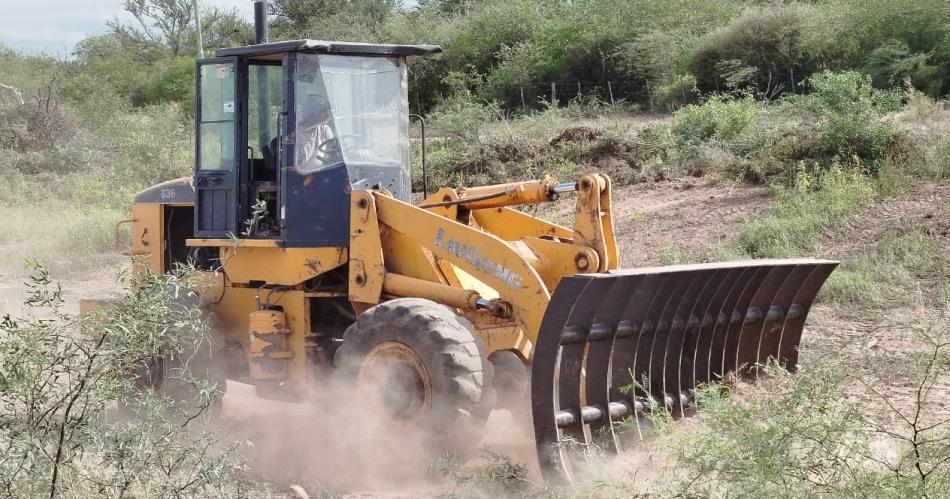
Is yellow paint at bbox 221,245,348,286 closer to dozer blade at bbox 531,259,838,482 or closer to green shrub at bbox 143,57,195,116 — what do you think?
dozer blade at bbox 531,259,838,482

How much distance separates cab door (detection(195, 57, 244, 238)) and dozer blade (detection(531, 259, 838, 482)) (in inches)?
117

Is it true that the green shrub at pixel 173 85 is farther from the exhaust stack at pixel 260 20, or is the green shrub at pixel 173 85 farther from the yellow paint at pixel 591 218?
the yellow paint at pixel 591 218

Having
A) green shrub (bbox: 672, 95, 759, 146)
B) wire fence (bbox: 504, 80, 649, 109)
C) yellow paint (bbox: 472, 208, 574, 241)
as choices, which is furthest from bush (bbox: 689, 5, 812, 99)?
yellow paint (bbox: 472, 208, 574, 241)

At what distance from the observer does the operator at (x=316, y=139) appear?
7645mm

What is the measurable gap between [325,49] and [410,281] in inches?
67.8

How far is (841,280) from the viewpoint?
36.8 feet

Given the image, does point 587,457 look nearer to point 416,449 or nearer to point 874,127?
point 416,449

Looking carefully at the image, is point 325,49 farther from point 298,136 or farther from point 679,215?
point 679,215

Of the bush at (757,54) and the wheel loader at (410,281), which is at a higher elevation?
the bush at (757,54)

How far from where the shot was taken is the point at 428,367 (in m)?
6.50

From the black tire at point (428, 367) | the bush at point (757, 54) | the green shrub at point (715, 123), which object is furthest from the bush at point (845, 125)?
the black tire at point (428, 367)

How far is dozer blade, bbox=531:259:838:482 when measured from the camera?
239 inches

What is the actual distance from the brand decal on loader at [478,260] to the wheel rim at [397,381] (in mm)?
717

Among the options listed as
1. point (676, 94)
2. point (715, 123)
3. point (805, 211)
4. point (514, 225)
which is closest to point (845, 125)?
point (805, 211)
